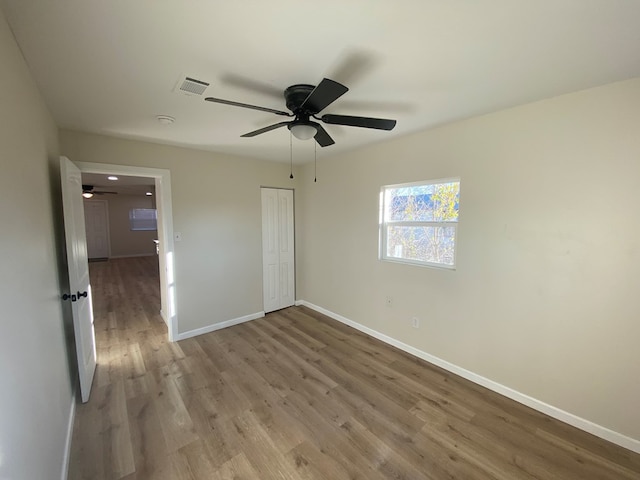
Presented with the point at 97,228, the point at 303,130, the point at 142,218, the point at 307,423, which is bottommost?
the point at 307,423

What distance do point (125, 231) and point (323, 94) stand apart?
35.7ft

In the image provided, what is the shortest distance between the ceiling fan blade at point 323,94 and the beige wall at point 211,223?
2374 millimetres

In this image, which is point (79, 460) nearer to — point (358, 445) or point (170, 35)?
point (358, 445)

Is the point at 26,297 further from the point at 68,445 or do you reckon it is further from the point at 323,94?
the point at 323,94

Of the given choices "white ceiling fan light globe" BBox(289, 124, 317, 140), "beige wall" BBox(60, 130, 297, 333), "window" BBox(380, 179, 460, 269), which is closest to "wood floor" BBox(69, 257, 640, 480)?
"beige wall" BBox(60, 130, 297, 333)

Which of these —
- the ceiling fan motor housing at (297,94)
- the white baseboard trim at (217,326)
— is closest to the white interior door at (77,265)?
the white baseboard trim at (217,326)

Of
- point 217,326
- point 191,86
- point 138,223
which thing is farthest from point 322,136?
point 138,223

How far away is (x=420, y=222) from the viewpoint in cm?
294

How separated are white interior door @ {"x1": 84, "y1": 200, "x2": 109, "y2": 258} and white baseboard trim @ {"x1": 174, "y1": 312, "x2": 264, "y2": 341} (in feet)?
26.9

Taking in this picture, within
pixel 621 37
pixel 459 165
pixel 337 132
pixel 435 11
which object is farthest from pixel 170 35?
pixel 459 165

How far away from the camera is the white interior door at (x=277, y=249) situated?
431 cm

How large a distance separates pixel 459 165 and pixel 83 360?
382 cm

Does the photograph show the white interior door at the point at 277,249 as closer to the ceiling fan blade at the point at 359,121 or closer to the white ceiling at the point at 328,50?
the white ceiling at the point at 328,50

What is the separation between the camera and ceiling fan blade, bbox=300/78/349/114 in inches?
51.9
